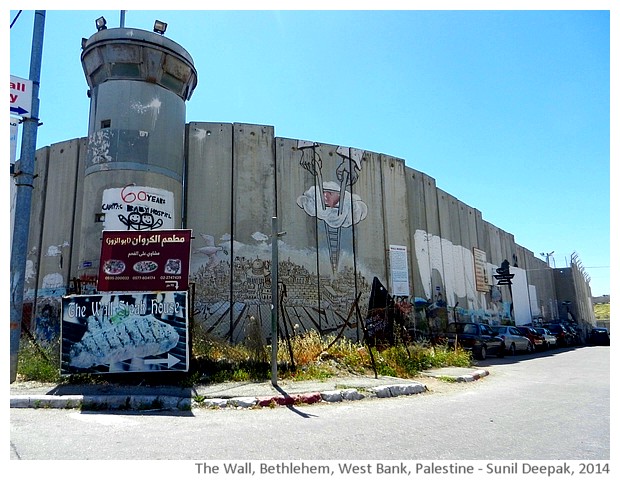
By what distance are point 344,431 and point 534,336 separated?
23501 millimetres

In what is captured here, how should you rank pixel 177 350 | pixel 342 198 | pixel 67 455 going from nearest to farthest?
1. pixel 67 455
2. pixel 177 350
3. pixel 342 198

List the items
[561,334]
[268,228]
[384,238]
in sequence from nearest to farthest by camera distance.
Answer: [268,228], [384,238], [561,334]

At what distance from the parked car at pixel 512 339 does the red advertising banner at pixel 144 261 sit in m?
16.4

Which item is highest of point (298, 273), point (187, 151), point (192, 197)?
point (187, 151)

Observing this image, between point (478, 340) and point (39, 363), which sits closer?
point (39, 363)

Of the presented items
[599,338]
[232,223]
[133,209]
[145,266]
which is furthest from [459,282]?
[599,338]

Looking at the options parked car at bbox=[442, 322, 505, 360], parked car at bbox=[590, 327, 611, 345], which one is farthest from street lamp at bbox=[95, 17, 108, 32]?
parked car at bbox=[590, 327, 611, 345]

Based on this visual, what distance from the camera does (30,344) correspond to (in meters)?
12.3

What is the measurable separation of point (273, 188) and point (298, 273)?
3700mm

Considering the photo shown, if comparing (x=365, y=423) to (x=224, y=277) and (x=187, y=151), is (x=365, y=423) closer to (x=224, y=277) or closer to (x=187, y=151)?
(x=224, y=277)

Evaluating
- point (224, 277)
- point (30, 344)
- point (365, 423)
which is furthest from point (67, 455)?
point (224, 277)

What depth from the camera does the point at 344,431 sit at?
6.70 meters

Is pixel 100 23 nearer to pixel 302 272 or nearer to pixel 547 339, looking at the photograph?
pixel 302 272

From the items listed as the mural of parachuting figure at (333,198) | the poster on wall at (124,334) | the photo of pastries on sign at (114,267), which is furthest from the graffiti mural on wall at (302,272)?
the poster on wall at (124,334)
